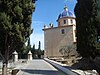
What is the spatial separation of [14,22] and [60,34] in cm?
7365

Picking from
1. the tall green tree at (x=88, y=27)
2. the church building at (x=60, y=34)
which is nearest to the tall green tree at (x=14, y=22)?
the tall green tree at (x=88, y=27)

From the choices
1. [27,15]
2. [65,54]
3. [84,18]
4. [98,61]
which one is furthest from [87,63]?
[65,54]

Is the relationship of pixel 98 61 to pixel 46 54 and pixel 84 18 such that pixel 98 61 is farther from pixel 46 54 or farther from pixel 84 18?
pixel 46 54

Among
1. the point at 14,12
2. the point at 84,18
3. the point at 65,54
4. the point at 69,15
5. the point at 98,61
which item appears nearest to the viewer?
the point at 14,12

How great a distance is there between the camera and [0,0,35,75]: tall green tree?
46.6ft

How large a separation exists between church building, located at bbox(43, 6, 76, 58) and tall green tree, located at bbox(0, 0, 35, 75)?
223 feet

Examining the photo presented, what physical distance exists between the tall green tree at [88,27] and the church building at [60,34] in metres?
59.3

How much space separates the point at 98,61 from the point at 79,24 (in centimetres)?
425

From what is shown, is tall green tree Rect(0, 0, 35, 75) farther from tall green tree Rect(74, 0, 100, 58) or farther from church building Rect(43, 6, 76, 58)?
church building Rect(43, 6, 76, 58)

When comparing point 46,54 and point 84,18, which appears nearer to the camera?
point 84,18

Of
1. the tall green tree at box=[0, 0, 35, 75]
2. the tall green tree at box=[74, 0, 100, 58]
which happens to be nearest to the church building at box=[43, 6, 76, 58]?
the tall green tree at box=[74, 0, 100, 58]

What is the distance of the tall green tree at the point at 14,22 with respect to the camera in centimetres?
1420

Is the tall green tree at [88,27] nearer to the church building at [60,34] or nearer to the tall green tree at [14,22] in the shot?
the tall green tree at [14,22]

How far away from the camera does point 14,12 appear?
14.3 m
